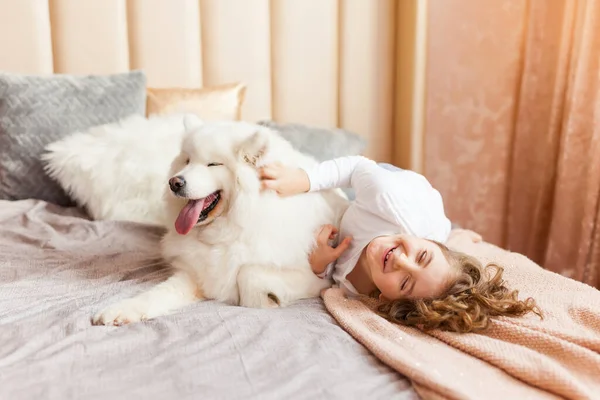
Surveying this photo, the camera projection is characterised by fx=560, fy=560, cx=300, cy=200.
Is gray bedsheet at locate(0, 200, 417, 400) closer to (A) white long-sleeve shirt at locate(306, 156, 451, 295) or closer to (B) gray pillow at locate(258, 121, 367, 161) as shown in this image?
(A) white long-sleeve shirt at locate(306, 156, 451, 295)

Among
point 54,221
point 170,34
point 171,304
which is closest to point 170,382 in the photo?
point 171,304

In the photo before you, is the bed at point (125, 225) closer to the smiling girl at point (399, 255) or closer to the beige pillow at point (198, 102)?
the beige pillow at point (198, 102)

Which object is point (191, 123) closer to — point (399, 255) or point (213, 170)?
point (213, 170)

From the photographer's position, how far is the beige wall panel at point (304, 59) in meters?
2.64

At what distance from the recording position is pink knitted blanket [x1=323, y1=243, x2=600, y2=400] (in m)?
0.99

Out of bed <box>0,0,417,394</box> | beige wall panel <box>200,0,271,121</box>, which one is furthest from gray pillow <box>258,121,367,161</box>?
beige wall panel <box>200,0,271,121</box>

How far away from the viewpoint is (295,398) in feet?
3.14

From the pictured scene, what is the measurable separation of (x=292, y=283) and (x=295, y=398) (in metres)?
0.53

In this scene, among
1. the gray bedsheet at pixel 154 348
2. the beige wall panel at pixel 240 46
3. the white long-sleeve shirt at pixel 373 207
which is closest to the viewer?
the gray bedsheet at pixel 154 348

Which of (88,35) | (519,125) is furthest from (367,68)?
(88,35)

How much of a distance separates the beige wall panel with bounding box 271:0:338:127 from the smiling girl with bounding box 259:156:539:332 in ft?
3.46

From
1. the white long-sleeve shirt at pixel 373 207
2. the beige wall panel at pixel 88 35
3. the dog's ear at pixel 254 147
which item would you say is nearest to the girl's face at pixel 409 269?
the white long-sleeve shirt at pixel 373 207

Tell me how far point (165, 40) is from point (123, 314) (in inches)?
61.6

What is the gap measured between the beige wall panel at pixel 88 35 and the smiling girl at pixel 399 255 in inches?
52.6
